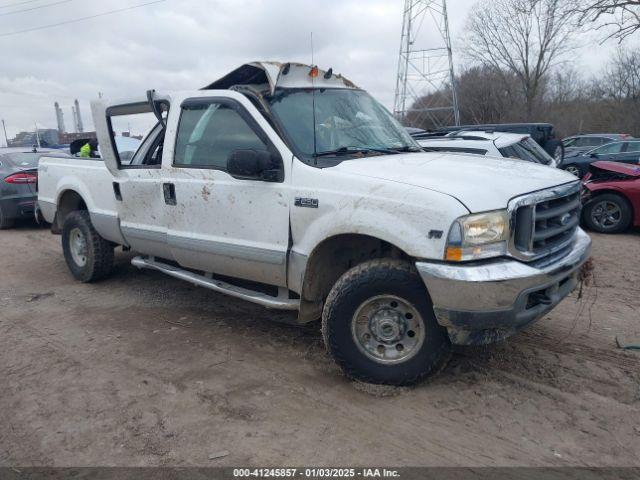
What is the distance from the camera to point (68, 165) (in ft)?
20.3

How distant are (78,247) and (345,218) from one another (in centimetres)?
435

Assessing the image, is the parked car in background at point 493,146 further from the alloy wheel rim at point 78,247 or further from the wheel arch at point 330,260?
the alloy wheel rim at point 78,247

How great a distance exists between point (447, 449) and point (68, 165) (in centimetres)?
539

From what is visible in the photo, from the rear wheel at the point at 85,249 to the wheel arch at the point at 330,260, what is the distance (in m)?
3.25

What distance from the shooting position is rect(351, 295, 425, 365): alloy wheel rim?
3.39 metres

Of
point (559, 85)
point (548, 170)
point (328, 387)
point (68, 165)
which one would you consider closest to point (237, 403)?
point (328, 387)

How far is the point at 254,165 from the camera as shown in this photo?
368 cm

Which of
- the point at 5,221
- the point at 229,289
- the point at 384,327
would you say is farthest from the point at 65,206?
the point at 384,327

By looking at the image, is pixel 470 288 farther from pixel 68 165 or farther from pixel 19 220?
pixel 19 220

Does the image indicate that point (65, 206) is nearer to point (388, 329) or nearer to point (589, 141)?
point (388, 329)

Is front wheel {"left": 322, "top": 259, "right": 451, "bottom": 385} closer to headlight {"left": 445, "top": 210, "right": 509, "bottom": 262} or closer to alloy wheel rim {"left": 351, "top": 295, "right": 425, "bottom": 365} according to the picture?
alloy wheel rim {"left": 351, "top": 295, "right": 425, "bottom": 365}

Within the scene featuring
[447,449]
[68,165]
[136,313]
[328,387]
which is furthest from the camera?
[68,165]

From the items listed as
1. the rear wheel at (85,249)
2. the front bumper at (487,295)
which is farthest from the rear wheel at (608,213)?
the rear wheel at (85,249)

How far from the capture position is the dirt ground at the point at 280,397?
289 centimetres
